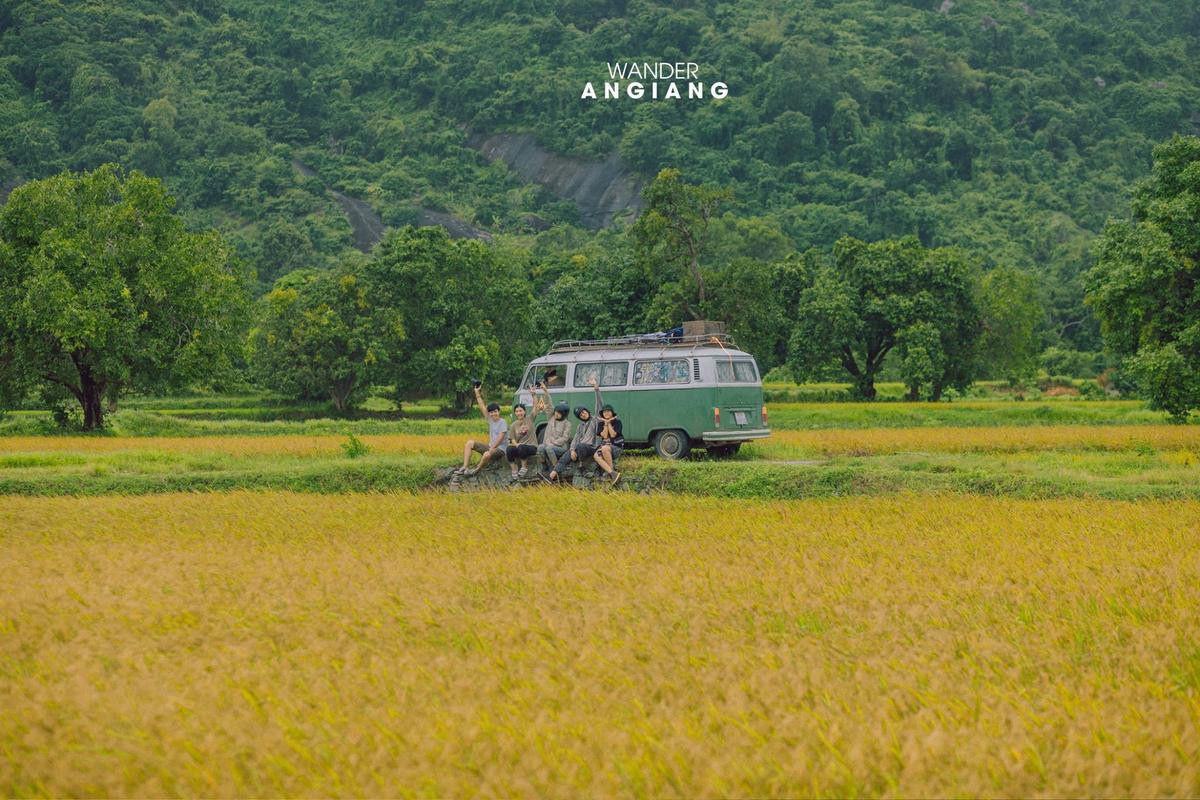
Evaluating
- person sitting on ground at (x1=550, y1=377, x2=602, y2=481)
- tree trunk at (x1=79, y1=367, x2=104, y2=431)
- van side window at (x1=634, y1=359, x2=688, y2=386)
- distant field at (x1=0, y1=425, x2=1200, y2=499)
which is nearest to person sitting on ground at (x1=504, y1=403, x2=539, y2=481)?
person sitting on ground at (x1=550, y1=377, x2=602, y2=481)

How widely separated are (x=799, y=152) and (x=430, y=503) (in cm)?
12880

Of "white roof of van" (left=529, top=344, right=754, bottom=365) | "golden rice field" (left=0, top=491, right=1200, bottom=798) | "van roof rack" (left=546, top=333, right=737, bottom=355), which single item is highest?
"van roof rack" (left=546, top=333, right=737, bottom=355)

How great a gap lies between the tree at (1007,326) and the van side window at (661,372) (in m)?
35.4

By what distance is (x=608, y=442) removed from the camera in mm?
20438

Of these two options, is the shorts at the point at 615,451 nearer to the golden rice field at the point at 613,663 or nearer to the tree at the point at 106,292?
the golden rice field at the point at 613,663

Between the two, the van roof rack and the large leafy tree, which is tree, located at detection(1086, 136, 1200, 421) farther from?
the large leafy tree

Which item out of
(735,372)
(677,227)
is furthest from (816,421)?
(735,372)

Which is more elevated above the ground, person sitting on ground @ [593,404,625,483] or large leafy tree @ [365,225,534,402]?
large leafy tree @ [365,225,534,402]

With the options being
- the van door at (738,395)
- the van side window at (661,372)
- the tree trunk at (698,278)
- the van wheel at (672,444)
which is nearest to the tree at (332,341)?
the tree trunk at (698,278)

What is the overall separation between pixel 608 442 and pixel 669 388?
10.8ft

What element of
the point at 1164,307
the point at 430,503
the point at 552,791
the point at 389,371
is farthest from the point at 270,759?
the point at 389,371

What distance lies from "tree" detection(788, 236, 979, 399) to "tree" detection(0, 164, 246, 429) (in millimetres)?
25667

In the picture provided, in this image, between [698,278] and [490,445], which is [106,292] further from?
[698,278]

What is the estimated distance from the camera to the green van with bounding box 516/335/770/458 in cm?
2316
